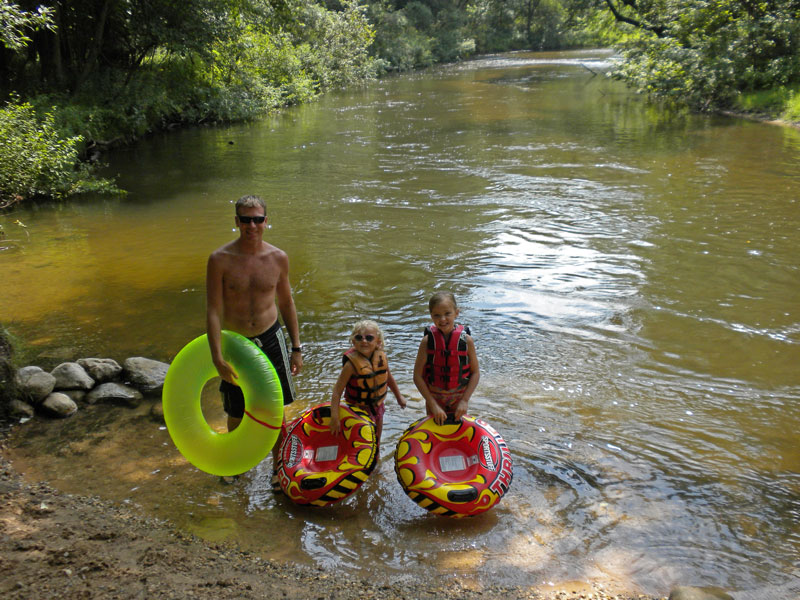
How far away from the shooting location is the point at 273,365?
4.18 m

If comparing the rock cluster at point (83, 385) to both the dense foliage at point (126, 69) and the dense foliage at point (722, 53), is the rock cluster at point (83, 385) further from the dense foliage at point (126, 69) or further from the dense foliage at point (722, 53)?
the dense foliage at point (722, 53)

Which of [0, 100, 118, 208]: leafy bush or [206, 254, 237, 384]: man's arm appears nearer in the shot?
[206, 254, 237, 384]: man's arm

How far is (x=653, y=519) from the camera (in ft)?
13.0

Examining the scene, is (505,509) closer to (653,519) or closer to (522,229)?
(653,519)

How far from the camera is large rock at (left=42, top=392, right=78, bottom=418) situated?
5.03 metres

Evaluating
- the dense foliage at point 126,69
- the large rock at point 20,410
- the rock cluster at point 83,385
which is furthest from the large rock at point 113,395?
the dense foliage at point 126,69

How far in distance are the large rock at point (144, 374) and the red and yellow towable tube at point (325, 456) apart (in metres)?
1.83

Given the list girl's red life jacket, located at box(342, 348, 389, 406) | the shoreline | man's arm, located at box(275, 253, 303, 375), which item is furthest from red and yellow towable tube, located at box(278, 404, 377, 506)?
the shoreline

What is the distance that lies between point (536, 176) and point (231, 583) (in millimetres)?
11716

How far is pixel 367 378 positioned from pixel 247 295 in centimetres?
94

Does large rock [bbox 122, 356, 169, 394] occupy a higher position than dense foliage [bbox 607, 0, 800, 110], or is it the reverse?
dense foliage [bbox 607, 0, 800, 110]

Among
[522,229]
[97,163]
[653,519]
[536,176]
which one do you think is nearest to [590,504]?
[653,519]

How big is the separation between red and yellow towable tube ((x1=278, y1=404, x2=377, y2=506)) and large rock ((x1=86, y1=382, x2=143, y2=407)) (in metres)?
1.79

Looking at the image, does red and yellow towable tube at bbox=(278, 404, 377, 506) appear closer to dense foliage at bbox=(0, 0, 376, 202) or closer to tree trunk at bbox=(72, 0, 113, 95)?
dense foliage at bbox=(0, 0, 376, 202)
